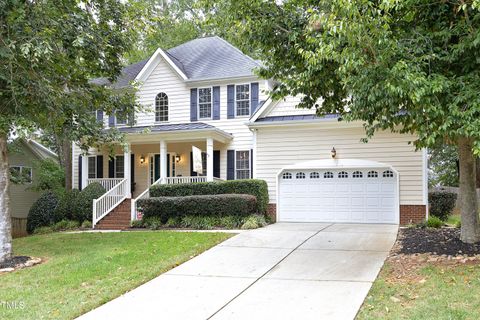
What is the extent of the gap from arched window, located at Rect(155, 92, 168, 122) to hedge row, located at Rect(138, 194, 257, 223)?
549 cm

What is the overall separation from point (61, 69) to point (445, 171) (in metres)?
27.1

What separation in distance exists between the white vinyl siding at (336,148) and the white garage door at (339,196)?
268 mm

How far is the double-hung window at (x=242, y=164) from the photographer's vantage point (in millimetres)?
18531

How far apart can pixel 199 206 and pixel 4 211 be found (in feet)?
21.1

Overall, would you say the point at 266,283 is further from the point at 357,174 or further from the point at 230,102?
the point at 230,102

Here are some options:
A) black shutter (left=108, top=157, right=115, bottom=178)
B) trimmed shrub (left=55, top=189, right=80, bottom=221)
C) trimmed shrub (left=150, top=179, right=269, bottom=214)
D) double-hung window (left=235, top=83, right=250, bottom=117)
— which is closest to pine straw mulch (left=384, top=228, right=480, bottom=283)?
trimmed shrub (left=150, top=179, right=269, bottom=214)

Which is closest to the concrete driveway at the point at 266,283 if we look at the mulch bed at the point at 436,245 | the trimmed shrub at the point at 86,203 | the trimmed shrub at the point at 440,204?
the mulch bed at the point at 436,245

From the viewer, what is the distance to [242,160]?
18.7 metres

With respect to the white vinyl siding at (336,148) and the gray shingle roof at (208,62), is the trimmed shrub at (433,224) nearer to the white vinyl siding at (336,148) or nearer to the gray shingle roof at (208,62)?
the white vinyl siding at (336,148)

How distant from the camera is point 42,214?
19219 mm

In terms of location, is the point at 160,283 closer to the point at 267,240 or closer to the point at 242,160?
the point at 267,240

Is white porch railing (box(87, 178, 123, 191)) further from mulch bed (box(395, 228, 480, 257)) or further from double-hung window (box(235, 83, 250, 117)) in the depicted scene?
mulch bed (box(395, 228, 480, 257))

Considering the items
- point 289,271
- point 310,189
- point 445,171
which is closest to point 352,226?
point 310,189

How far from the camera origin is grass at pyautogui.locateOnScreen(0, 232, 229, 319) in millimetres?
6559
